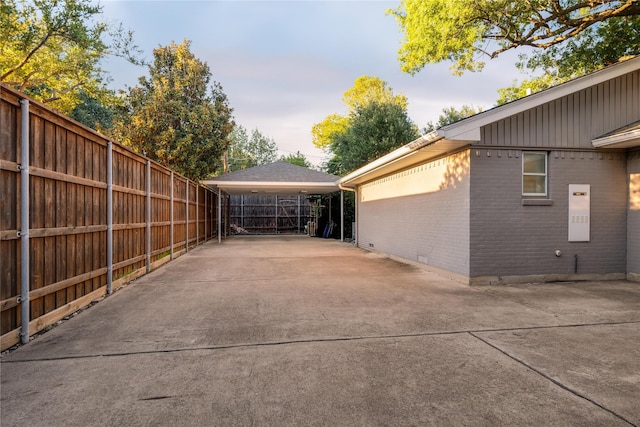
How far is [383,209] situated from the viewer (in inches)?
482

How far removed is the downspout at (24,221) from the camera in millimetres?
3518

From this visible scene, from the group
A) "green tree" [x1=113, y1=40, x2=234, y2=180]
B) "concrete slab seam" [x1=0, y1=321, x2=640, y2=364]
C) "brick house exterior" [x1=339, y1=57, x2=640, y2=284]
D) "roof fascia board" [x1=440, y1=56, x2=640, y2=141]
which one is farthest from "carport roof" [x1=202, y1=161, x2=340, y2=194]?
"concrete slab seam" [x1=0, y1=321, x2=640, y2=364]

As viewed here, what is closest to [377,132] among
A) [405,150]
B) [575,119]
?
[405,150]

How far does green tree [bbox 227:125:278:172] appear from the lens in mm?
52547

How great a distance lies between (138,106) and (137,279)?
1330 centimetres

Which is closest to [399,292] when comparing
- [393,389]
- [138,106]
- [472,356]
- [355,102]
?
[472,356]

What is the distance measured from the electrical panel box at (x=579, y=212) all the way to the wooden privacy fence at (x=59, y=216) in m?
8.63

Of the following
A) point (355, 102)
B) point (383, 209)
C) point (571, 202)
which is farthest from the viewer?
point (355, 102)

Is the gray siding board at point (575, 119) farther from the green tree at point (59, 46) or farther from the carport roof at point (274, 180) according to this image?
the green tree at point (59, 46)

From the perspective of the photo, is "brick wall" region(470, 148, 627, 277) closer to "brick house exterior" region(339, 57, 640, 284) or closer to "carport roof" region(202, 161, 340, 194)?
"brick house exterior" region(339, 57, 640, 284)

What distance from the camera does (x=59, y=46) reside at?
612 inches

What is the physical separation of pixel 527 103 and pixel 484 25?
740cm

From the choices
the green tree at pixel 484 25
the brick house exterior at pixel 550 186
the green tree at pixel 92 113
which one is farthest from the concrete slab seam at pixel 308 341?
the green tree at pixel 92 113

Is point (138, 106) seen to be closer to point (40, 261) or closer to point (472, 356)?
point (40, 261)
